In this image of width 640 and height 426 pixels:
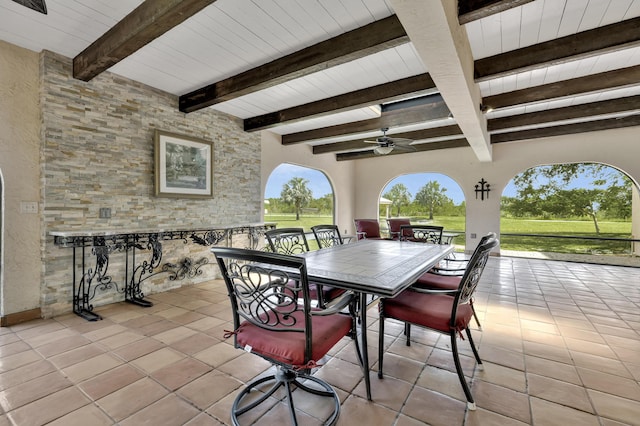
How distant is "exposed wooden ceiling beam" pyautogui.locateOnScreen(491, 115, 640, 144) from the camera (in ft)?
16.7

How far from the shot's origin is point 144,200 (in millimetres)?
3615

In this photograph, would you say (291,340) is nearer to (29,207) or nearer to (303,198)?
(29,207)

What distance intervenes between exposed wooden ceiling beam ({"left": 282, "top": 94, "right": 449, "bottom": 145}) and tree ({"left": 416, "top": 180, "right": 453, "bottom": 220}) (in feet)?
21.5

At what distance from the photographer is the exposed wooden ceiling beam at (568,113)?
412cm

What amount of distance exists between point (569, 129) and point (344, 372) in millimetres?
6506

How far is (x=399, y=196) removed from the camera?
1061 cm

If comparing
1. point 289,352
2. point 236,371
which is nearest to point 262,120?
point 236,371

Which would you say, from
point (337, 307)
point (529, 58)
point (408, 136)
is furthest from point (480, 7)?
point (408, 136)

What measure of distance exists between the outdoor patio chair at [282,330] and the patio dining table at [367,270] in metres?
0.10

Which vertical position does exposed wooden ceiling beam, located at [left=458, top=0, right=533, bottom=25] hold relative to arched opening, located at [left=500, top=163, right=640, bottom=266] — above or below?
Result: above

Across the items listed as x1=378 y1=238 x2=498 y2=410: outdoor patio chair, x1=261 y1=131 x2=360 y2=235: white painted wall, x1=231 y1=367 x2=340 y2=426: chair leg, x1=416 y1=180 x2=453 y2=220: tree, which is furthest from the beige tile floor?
x1=416 y1=180 x2=453 y2=220: tree

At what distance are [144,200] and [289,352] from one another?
Answer: 3.25m

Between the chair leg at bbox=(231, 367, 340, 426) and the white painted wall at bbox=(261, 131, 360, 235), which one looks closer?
the chair leg at bbox=(231, 367, 340, 426)

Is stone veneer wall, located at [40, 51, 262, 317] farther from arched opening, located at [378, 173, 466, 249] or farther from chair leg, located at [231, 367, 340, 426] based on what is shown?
arched opening, located at [378, 173, 466, 249]
